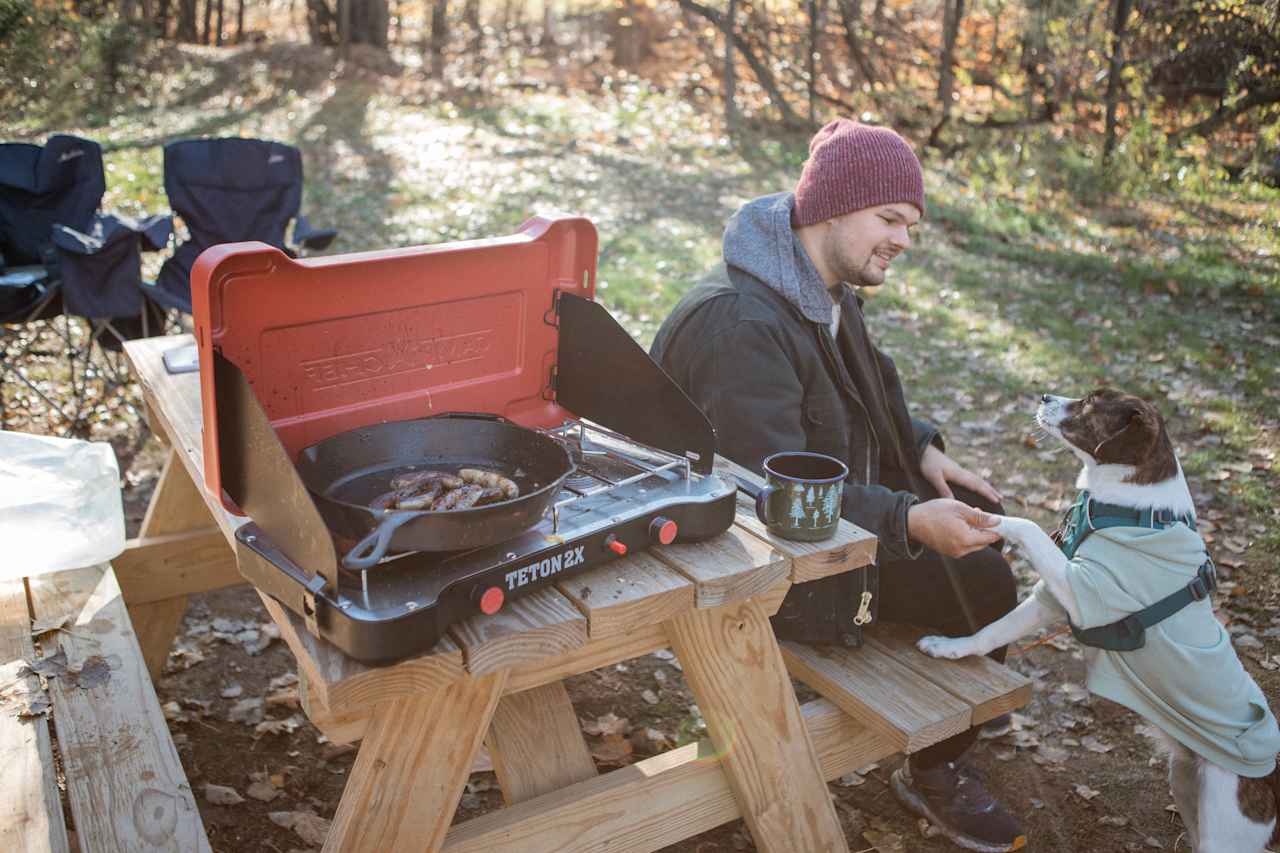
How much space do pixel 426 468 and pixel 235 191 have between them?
458cm

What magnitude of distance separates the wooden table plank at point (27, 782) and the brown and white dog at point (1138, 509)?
6.87 ft

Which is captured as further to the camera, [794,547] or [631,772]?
[631,772]

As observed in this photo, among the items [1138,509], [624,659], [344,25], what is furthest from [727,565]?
[344,25]

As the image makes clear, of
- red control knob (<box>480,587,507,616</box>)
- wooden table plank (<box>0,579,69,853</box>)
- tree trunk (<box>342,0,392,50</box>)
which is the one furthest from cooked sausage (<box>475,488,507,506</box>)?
tree trunk (<box>342,0,392,50</box>)

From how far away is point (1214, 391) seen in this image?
6.20 meters

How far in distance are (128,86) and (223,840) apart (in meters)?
12.7

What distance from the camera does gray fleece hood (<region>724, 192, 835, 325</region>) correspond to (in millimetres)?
3012

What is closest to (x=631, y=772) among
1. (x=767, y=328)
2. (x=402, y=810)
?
(x=402, y=810)

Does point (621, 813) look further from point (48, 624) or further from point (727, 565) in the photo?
point (48, 624)

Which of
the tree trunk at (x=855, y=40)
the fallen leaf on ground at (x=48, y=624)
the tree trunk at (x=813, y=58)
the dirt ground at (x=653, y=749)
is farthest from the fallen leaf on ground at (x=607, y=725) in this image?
the tree trunk at (x=855, y=40)

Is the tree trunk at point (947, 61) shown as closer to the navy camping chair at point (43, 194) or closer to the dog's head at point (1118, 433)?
the navy camping chair at point (43, 194)

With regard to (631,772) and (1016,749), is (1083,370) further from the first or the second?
(631,772)

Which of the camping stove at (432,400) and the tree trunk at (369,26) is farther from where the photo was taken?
the tree trunk at (369,26)

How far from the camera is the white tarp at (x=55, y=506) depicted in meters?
2.94
